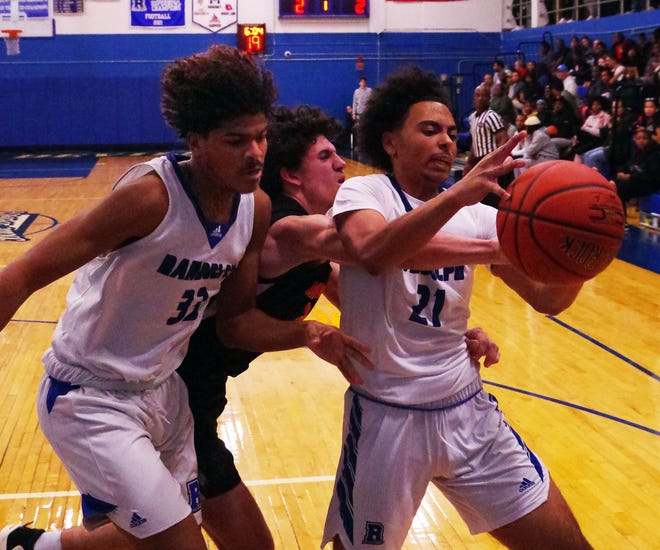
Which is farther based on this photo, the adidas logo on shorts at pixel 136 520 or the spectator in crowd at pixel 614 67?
the spectator in crowd at pixel 614 67

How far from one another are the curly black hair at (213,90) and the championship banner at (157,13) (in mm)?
21425

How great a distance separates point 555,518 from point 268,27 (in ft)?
71.7

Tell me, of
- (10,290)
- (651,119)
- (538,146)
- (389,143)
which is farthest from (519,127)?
(10,290)

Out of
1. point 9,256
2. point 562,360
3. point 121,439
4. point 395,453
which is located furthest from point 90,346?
point 9,256

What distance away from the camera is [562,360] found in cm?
663

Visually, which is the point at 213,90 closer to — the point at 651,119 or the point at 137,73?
the point at 651,119

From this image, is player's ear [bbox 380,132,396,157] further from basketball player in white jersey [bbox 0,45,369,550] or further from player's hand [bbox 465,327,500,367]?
player's hand [bbox 465,327,500,367]

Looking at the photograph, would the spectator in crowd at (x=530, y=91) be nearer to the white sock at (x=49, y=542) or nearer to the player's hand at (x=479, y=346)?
the player's hand at (x=479, y=346)

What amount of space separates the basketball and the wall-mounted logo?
9.77 meters

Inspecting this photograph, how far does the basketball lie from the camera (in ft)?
8.31

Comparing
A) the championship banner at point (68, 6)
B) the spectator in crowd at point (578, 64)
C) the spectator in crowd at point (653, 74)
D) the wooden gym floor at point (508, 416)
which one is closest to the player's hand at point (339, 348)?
the wooden gym floor at point (508, 416)

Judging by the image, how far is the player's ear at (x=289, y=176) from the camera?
3299 millimetres

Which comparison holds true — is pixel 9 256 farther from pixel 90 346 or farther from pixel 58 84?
pixel 58 84

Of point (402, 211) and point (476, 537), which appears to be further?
point (476, 537)
